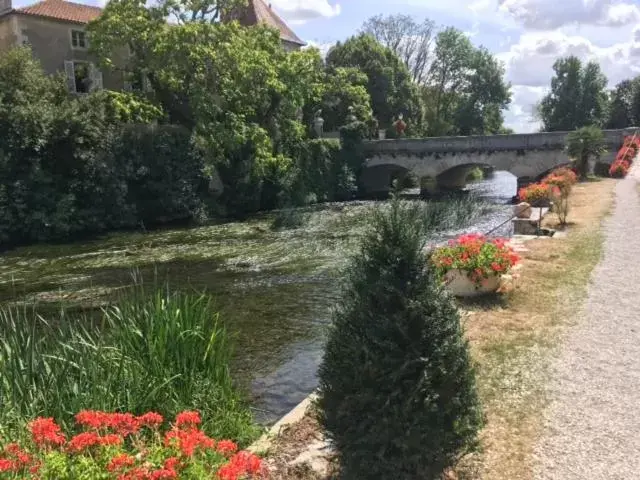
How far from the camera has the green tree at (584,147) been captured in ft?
87.5

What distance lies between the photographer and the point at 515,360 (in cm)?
577

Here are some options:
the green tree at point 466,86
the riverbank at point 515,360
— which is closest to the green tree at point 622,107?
the green tree at point 466,86

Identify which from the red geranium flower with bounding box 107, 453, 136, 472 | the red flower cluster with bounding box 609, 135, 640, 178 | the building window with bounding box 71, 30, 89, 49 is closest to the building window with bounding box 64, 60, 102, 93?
the building window with bounding box 71, 30, 89, 49

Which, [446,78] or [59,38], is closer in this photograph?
[59,38]

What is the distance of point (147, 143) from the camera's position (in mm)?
23453

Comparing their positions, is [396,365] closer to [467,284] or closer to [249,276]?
[467,284]

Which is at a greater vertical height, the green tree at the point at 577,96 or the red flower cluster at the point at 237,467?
the green tree at the point at 577,96

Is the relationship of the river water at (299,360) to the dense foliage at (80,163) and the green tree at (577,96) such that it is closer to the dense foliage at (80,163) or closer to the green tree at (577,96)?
the dense foliage at (80,163)

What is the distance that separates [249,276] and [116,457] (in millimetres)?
10488

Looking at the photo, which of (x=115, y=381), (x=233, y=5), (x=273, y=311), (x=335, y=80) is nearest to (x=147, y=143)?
(x=233, y=5)

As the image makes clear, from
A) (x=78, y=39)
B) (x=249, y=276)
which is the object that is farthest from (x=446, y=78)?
(x=249, y=276)

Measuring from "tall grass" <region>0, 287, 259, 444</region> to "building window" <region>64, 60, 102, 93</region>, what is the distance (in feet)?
81.4

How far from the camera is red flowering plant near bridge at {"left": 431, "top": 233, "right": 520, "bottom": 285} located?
797 cm

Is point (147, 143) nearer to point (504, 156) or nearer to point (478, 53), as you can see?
point (504, 156)
